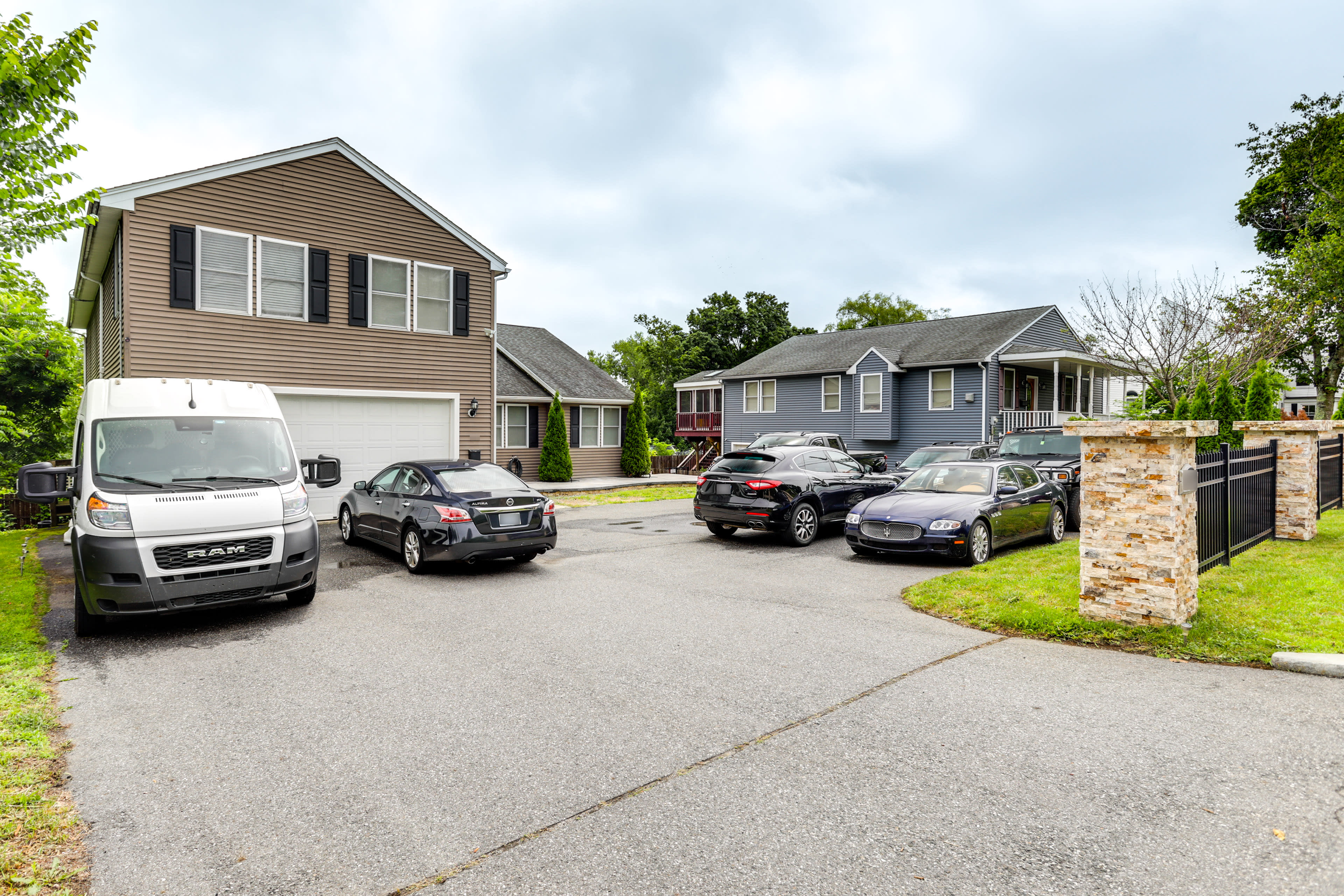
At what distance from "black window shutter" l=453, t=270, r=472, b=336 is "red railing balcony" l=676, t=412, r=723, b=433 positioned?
2117 centimetres

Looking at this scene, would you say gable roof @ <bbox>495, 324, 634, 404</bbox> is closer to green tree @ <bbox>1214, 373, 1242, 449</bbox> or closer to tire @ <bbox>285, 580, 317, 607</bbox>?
tire @ <bbox>285, 580, 317, 607</bbox>

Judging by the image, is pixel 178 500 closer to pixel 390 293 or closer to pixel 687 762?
pixel 687 762

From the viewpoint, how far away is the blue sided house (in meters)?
26.5

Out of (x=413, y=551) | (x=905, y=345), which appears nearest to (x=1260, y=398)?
(x=413, y=551)

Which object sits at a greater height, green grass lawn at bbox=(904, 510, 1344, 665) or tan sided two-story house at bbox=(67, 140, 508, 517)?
tan sided two-story house at bbox=(67, 140, 508, 517)

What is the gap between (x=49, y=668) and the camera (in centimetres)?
545

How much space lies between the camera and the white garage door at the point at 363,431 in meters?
14.2

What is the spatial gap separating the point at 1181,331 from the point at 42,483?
26.6 m

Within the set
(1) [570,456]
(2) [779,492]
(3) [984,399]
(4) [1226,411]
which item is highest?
(3) [984,399]

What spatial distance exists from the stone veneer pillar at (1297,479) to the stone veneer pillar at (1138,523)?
5388 millimetres

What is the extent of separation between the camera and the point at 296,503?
7172 mm

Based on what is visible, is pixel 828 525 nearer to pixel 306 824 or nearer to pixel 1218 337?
pixel 306 824

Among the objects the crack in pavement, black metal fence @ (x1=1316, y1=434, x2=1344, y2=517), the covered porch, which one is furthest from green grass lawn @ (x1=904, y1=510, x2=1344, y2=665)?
the covered porch

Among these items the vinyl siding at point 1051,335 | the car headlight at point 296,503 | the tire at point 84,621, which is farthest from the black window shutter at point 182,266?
the vinyl siding at point 1051,335
